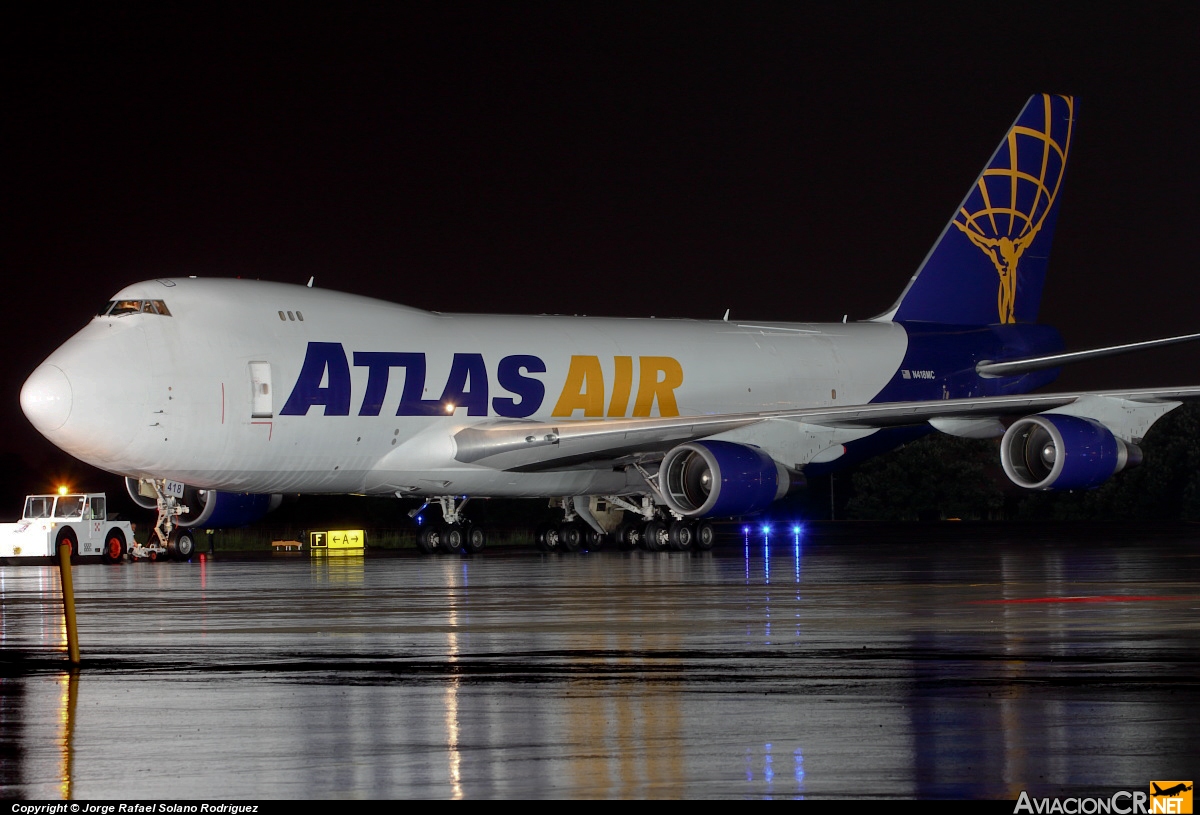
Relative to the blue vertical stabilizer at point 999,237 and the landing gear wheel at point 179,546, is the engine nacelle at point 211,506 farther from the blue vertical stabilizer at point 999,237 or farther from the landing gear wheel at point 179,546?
the blue vertical stabilizer at point 999,237

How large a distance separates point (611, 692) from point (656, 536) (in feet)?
71.1

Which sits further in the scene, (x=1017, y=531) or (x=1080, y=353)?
(x=1017, y=531)

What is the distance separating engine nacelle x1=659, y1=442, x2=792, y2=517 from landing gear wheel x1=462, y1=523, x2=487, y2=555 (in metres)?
4.94

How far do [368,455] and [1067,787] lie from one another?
2301 centimetres

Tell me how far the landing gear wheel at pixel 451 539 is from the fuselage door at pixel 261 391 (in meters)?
6.16

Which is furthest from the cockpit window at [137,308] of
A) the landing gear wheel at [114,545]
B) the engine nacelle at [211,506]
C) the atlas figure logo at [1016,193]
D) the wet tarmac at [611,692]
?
the atlas figure logo at [1016,193]

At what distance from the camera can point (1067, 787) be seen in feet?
21.5

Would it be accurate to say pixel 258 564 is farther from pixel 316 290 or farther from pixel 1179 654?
pixel 1179 654

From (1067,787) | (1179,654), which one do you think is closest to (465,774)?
(1067,787)

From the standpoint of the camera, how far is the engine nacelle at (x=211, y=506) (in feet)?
101

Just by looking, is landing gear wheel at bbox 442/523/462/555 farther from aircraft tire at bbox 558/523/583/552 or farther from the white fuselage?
aircraft tire at bbox 558/523/583/552

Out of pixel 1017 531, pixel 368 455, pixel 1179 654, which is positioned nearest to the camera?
pixel 1179 654

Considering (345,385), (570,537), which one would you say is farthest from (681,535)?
(345,385)

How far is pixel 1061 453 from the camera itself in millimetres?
27422
